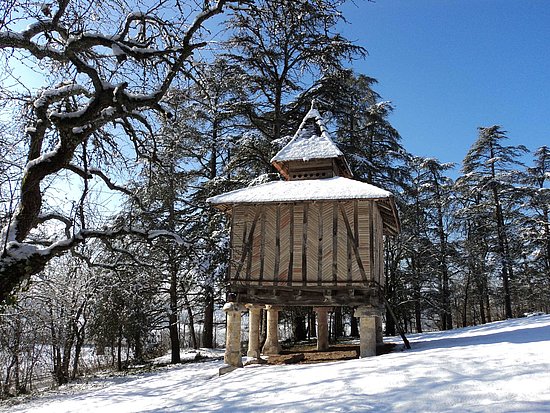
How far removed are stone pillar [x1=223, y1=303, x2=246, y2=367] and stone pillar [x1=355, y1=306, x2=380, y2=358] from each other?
346 cm

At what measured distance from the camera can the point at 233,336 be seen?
13258 millimetres

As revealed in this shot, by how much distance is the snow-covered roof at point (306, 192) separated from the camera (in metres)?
12.0

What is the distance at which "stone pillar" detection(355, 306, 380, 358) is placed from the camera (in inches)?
470

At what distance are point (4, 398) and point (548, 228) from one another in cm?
2653

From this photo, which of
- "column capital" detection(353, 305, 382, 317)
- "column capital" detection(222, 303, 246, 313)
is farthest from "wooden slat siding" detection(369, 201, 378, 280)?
"column capital" detection(222, 303, 246, 313)

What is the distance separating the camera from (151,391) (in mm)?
12008

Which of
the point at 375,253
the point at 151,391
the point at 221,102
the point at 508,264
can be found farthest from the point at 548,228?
the point at 151,391

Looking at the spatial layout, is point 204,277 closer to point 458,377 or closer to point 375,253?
point 375,253

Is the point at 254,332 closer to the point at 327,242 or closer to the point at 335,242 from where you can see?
the point at 327,242

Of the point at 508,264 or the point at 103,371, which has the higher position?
the point at 508,264

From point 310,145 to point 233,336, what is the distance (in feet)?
22.1

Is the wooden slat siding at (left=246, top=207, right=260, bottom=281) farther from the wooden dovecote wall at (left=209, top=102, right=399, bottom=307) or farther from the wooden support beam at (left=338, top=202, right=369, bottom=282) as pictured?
the wooden support beam at (left=338, top=202, right=369, bottom=282)

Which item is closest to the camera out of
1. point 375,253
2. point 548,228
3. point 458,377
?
point 458,377

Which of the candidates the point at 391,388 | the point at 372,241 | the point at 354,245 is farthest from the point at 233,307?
the point at 391,388
